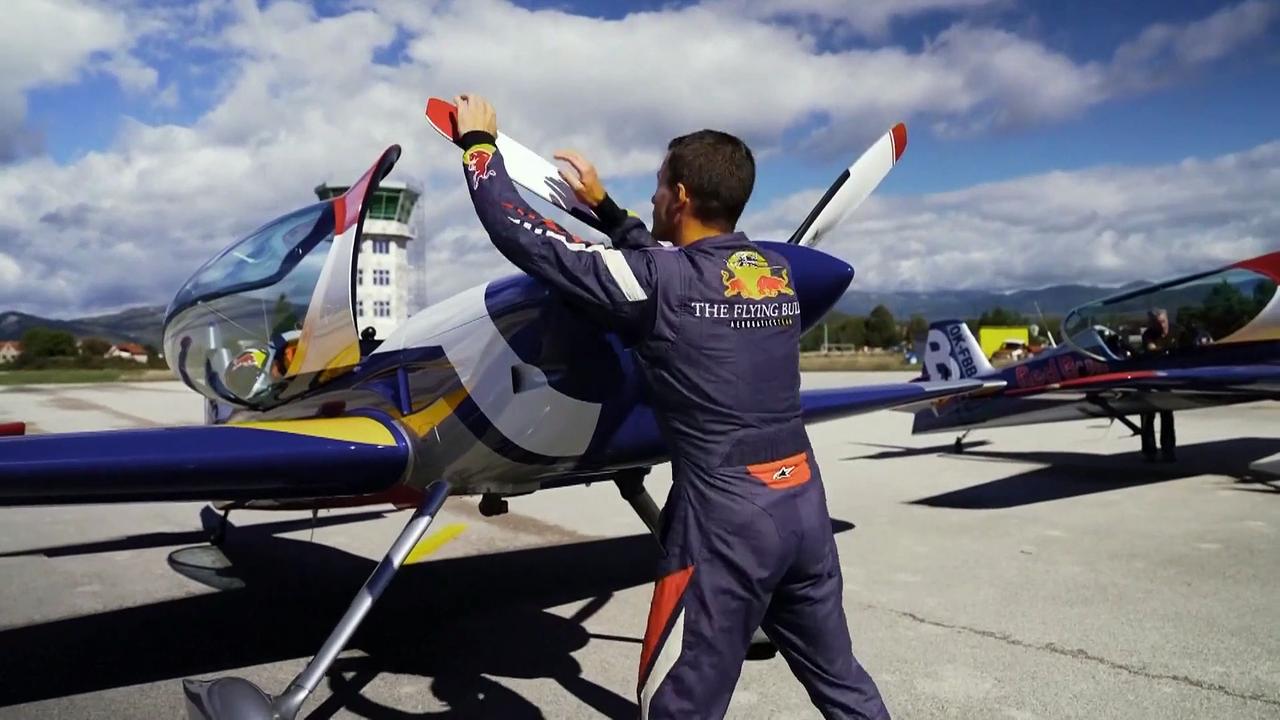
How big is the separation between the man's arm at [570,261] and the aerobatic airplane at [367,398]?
0.87 metres

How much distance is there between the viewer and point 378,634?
15.5 feet

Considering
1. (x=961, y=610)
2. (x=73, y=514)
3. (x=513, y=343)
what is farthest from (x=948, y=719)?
(x=73, y=514)

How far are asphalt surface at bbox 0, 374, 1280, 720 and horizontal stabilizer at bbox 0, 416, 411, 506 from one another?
62 centimetres

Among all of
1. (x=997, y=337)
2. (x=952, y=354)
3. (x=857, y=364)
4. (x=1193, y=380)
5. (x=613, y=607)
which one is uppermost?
(x=997, y=337)

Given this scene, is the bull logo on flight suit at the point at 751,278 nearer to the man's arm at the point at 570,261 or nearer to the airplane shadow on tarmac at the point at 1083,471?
the man's arm at the point at 570,261

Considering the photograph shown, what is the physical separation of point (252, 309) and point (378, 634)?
6.19 ft

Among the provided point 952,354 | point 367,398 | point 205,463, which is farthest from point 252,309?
point 952,354

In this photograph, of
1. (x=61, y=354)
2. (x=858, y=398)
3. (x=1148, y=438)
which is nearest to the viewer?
(x=858, y=398)

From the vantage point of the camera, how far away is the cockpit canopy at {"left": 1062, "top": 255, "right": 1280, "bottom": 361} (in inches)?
393

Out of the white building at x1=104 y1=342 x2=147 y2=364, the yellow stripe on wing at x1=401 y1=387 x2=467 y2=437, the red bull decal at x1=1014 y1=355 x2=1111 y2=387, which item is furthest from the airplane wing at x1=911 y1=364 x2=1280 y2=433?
the white building at x1=104 y1=342 x2=147 y2=364

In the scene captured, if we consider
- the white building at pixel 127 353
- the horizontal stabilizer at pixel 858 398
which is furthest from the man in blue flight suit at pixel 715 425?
the white building at pixel 127 353

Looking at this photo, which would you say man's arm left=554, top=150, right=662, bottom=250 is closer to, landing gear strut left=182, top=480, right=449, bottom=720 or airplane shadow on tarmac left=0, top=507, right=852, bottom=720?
landing gear strut left=182, top=480, right=449, bottom=720

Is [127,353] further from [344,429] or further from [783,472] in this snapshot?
[783,472]

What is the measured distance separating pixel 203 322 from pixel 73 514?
704 centimetres
